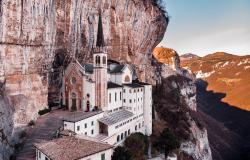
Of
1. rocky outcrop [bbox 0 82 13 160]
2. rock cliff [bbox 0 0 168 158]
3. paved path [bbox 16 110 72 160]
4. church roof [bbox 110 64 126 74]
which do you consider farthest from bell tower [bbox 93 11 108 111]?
rocky outcrop [bbox 0 82 13 160]

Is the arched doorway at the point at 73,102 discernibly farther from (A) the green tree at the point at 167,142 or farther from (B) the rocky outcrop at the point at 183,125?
(B) the rocky outcrop at the point at 183,125

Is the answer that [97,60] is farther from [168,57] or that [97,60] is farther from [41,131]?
[168,57]

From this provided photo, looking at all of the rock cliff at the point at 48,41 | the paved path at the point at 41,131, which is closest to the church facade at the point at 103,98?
the paved path at the point at 41,131

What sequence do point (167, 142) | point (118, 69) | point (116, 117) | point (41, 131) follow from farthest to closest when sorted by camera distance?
point (118, 69) < point (167, 142) < point (116, 117) < point (41, 131)

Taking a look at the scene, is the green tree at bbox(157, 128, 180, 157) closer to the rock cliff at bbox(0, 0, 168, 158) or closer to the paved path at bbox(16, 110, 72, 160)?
the paved path at bbox(16, 110, 72, 160)

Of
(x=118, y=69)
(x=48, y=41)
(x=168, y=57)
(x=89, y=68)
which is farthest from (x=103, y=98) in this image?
(x=168, y=57)

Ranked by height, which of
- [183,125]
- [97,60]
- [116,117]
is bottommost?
[183,125]

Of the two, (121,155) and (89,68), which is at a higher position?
(89,68)
